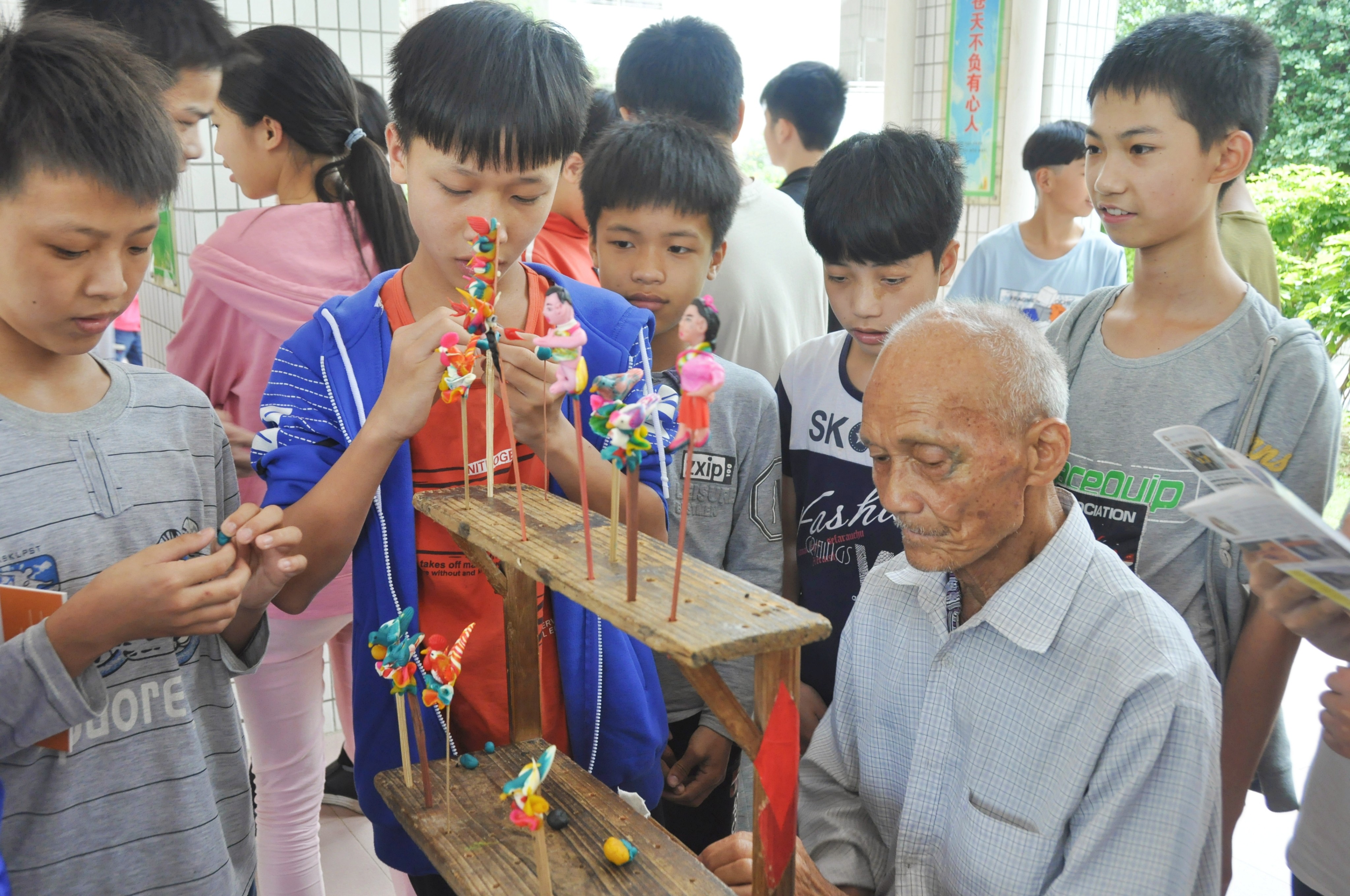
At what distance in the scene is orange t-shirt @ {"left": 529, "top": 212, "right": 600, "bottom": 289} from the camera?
2547mm

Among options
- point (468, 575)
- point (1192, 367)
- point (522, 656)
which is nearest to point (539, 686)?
point (522, 656)

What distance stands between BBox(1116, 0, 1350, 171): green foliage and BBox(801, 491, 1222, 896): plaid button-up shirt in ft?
37.6

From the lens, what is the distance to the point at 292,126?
225cm

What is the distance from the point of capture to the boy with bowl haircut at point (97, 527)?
3.81 ft

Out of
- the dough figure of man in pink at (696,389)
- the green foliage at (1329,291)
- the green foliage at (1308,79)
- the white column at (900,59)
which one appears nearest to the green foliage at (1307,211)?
the green foliage at (1329,291)

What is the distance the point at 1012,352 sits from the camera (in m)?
1.30

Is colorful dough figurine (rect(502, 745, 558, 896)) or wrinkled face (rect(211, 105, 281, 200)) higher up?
wrinkled face (rect(211, 105, 281, 200))

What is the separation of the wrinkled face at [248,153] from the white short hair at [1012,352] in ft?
5.31

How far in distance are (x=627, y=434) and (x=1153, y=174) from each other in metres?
1.30

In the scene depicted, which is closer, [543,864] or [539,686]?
[543,864]

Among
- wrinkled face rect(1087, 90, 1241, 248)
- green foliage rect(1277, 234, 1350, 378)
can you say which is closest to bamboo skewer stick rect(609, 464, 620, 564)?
wrinkled face rect(1087, 90, 1241, 248)

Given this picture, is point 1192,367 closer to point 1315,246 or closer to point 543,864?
point 543,864

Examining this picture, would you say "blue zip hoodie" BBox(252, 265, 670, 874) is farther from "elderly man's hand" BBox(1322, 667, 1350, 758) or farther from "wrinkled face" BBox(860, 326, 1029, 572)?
"elderly man's hand" BBox(1322, 667, 1350, 758)

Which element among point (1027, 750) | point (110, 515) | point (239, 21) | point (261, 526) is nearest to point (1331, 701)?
point (1027, 750)
